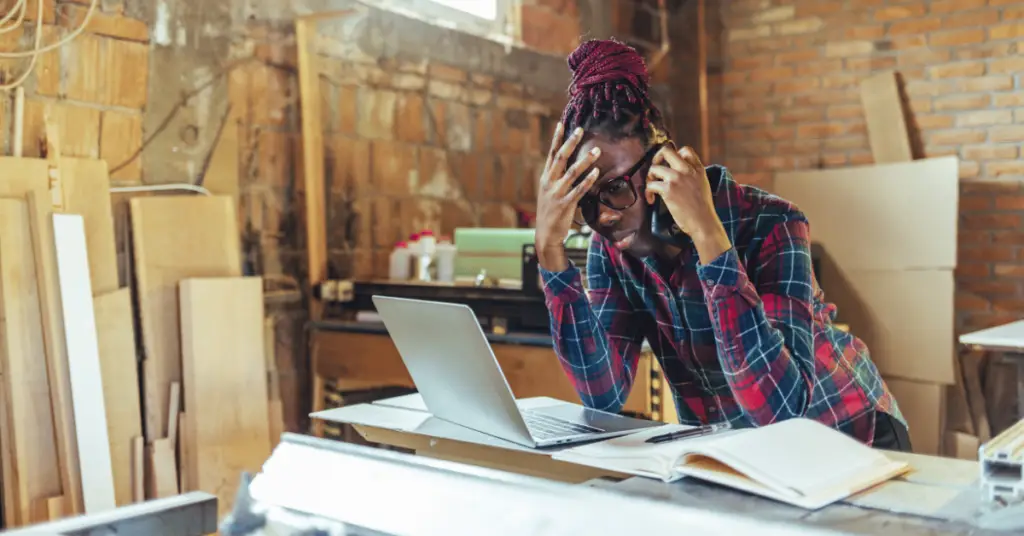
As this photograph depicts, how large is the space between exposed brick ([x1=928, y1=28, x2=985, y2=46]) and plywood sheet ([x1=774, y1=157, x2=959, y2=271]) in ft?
2.50

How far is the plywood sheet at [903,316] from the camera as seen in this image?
3.97 meters

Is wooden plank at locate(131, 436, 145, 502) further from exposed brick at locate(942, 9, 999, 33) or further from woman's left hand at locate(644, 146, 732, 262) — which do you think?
exposed brick at locate(942, 9, 999, 33)

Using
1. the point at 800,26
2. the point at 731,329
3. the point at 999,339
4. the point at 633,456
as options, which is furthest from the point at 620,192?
the point at 800,26

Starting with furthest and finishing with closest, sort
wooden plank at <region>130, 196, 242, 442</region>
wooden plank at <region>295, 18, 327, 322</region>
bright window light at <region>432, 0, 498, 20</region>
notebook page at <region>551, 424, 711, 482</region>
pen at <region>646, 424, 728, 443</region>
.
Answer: bright window light at <region>432, 0, 498, 20</region>, wooden plank at <region>295, 18, 327, 322</region>, wooden plank at <region>130, 196, 242, 442</region>, pen at <region>646, 424, 728, 443</region>, notebook page at <region>551, 424, 711, 482</region>

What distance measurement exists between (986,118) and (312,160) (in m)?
3.08

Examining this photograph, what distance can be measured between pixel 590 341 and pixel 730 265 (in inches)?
13.2

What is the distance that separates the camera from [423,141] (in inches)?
151

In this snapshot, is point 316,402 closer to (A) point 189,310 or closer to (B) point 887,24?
(A) point 189,310

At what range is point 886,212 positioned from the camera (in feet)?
13.5

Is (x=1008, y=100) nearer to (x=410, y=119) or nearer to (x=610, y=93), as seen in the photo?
(x=410, y=119)

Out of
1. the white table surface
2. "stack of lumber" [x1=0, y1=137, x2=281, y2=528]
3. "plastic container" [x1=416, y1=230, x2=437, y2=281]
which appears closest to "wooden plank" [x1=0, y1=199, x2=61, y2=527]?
"stack of lumber" [x1=0, y1=137, x2=281, y2=528]

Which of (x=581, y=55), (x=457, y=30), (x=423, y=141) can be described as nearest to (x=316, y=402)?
(x=423, y=141)

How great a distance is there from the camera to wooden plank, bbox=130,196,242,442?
275 cm

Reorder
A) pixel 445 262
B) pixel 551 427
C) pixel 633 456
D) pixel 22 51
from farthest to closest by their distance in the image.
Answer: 1. pixel 445 262
2. pixel 22 51
3. pixel 551 427
4. pixel 633 456
